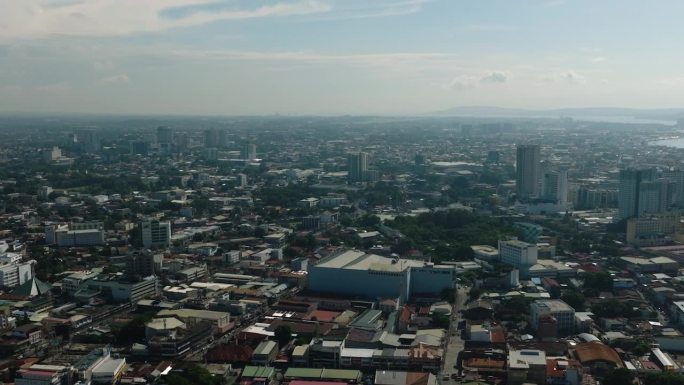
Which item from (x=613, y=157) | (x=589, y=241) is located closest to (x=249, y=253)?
(x=589, y=241)

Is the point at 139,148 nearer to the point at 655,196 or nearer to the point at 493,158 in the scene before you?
the point at 493,158

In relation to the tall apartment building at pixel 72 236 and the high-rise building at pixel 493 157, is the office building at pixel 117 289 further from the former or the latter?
the high-rise building at pixel 493 157

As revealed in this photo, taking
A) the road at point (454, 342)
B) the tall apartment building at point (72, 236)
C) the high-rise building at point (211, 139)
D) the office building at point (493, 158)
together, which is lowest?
the road at point (454, 342)

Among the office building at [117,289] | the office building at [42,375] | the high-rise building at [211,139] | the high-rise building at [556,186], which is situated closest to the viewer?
the office building at [42,375]

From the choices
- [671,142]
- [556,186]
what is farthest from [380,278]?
[671,142]

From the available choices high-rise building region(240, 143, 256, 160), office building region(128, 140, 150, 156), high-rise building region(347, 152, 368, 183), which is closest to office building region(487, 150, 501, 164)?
high-rise building region(347, 152, 368, 183)

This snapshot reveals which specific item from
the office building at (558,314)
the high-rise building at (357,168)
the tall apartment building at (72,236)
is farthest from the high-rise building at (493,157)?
the office building at (558,314)

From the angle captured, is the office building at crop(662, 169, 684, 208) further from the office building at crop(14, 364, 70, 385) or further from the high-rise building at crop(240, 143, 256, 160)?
the high-rise building at crop(240, 143, 256, 160)
